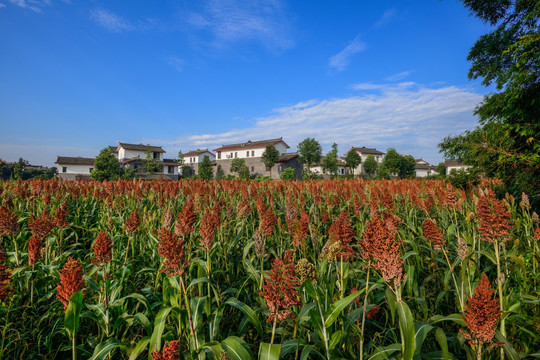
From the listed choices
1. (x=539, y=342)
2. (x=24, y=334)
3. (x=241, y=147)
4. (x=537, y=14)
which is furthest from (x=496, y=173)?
→ (x=241, y=147)

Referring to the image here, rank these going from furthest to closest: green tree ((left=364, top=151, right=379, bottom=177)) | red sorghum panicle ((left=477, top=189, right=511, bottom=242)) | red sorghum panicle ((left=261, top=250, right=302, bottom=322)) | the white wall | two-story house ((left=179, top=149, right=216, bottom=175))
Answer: two-story house ((left=179, top=149, right=216, bottom=175)) < green tree ((left=364, top=151, right=379, bottom=177)) < the white wall < red sorghum panicle ((left=477, top=189, right=511, bottom=242)) < red sorghum panicle ((left=261, top=250, right=302, bottom=322))

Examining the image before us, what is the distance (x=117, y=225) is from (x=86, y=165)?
77.7 m

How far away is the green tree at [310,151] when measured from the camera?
216ft

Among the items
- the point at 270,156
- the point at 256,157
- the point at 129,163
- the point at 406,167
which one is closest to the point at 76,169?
the point at 129,163

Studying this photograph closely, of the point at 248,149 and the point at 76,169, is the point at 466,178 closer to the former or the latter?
the point at 248,149

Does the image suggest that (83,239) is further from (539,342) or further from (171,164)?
(171,164)

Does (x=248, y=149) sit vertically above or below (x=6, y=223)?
above

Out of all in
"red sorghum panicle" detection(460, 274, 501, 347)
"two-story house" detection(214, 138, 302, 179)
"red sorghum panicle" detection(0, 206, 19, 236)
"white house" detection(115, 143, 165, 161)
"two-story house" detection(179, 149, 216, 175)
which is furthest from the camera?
"two-story house" detection(179, 149, 216, 175)

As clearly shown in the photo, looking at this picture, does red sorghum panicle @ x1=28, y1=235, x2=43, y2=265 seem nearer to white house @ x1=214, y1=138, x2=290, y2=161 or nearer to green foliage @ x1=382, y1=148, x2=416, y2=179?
white house @ x1=214, y1=138, x2=290, y2=161

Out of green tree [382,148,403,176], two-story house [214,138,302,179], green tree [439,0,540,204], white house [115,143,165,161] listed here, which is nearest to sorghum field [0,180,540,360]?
green tree [439,0,540,204]

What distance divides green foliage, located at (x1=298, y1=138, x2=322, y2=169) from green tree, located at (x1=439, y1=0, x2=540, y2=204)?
55674mm

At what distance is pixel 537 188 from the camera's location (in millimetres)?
7297

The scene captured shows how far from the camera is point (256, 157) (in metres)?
72.1

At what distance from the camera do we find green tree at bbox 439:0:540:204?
23.4 ft
